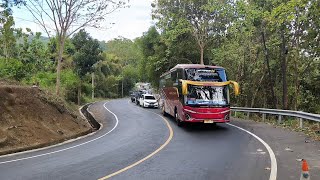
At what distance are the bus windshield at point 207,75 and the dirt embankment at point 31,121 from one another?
268 inches

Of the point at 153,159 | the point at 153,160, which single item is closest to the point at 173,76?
the point at 153,159

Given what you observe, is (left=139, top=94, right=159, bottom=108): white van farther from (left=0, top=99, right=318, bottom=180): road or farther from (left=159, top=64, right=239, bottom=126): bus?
(left=0, top=99, right=318, bottom=180): road

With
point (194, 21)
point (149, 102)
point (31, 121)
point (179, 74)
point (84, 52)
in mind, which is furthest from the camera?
point (84, 52)

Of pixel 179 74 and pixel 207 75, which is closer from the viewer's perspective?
pixel 207 75

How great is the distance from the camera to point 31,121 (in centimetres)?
1680

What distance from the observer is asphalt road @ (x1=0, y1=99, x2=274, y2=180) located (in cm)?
870

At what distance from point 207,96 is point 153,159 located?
8028 millimetres

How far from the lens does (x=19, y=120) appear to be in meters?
16.2

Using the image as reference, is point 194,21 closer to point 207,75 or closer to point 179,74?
point 179,74

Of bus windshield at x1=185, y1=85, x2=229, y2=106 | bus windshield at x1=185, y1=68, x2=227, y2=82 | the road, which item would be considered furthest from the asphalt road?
bus windshield at x1=185, y1=68, x2=227, y2=82

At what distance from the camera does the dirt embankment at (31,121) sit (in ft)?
47.2

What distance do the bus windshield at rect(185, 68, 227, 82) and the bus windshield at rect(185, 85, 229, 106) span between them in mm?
646

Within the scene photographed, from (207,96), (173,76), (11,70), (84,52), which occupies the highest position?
(84,52)

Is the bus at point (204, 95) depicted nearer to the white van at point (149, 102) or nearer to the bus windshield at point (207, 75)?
the bus windshield at point (207, 75)
